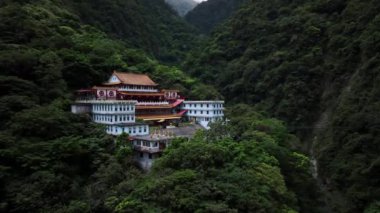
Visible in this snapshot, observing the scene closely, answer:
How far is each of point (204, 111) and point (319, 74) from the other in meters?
21.1

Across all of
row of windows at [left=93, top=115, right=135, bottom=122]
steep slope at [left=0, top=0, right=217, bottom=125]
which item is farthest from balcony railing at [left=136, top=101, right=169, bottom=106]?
steep slope at [left=0, top=0, right=217, bottom=125]

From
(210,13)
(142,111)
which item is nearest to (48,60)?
(142,111)

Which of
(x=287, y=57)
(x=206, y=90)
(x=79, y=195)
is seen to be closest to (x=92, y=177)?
(x=79, y=195)

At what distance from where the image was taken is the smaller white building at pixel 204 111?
46.6m

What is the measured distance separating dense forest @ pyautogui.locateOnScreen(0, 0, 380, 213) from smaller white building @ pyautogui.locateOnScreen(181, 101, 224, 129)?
280 centimetres

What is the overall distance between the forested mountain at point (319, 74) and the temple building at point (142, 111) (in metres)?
14.2

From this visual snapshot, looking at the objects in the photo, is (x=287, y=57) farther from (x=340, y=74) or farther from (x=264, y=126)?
(x=264, y=126)

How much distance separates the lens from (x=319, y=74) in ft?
189

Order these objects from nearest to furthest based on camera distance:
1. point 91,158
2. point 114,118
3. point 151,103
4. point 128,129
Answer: point 91,158 < point 128,129 < point 114,118 < point 151,103

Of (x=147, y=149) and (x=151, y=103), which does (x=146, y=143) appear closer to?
(x=147, y=149)

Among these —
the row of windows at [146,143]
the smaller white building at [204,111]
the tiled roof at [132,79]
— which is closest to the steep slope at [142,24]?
the tiled roof at [132,79]

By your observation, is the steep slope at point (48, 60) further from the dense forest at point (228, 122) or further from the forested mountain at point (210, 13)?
the forested mountain at point (210, 13)

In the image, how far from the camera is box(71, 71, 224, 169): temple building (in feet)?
113

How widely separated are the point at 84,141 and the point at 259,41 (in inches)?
1926
